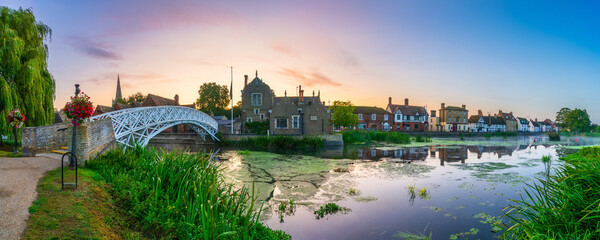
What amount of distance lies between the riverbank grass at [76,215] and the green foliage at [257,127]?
1221 inches

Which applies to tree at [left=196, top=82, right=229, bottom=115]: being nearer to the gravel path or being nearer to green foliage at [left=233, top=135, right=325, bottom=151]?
green foliage at [left=233, top=135, right=325, bottom=151]

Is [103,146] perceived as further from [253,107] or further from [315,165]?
[253,107]

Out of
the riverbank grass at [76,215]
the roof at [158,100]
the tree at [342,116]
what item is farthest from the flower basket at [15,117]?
the tree at [342,116]

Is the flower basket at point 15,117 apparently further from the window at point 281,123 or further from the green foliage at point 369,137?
the green foliage at point 369,137

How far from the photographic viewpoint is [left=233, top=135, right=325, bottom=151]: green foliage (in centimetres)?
3061

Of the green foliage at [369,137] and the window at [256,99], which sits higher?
the window at [256,99]

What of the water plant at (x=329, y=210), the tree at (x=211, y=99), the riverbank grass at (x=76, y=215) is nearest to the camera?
the riverbank grass at (x=76, y=215)

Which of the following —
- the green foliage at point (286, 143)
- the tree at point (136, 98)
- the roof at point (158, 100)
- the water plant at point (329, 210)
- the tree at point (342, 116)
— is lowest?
the water plant at point (329, 210)

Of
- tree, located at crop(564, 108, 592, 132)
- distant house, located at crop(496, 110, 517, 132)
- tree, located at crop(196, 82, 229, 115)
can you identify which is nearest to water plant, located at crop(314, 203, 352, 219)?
tree, located at crop(196, 82, 229, 115)

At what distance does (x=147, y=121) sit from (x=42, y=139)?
753 cm

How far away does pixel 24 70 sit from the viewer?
14.7 m

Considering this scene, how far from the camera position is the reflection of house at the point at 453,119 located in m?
72.6

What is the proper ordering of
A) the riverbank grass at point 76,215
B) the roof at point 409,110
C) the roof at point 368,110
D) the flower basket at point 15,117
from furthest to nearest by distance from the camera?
the roof at point 409,110 < the roof at point 368,110 < the flower basket at point 15,117 < the riverbank grass at point 76,215

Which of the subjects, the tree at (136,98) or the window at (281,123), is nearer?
the window at (281,123)
